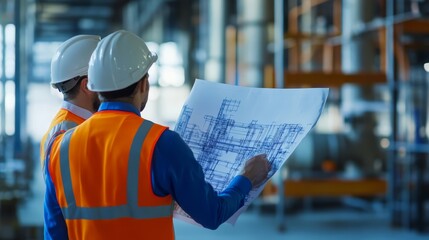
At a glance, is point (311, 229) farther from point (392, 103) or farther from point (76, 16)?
point (76, 16)

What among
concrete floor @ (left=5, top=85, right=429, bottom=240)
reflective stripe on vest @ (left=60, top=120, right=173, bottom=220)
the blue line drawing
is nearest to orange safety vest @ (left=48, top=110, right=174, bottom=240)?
reflective stripe on vest @ (left=60, top=120, right=173, bottom=220)

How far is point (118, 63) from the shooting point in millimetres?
2480

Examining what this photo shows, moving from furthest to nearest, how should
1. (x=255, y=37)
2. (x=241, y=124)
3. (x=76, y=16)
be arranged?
(x=76, y=16) < (x=255, y=37) < (x=241, y=124)

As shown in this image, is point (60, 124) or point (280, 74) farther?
point (280, 74)

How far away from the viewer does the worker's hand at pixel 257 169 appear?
248 cm

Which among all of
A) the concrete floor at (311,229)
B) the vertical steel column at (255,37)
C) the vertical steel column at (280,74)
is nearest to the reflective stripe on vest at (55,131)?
the concrete floor at (311,229)

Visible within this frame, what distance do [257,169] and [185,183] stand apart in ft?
0.92

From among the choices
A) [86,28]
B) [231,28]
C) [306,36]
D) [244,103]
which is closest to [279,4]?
[306,36]

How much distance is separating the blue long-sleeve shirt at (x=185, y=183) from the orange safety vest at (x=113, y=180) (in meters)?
0.03

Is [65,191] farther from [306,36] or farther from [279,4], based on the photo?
[306,36]

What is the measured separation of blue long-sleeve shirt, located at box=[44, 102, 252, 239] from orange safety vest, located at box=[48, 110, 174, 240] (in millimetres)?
25

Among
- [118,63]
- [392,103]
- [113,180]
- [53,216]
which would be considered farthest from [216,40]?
[113,180]

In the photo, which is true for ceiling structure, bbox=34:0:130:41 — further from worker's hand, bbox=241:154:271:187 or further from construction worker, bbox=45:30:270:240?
worker's hand, bbox=241:154:271:187

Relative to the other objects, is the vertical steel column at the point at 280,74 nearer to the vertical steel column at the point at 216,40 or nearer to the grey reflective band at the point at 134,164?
the vertical steel column at the point at 216,40
